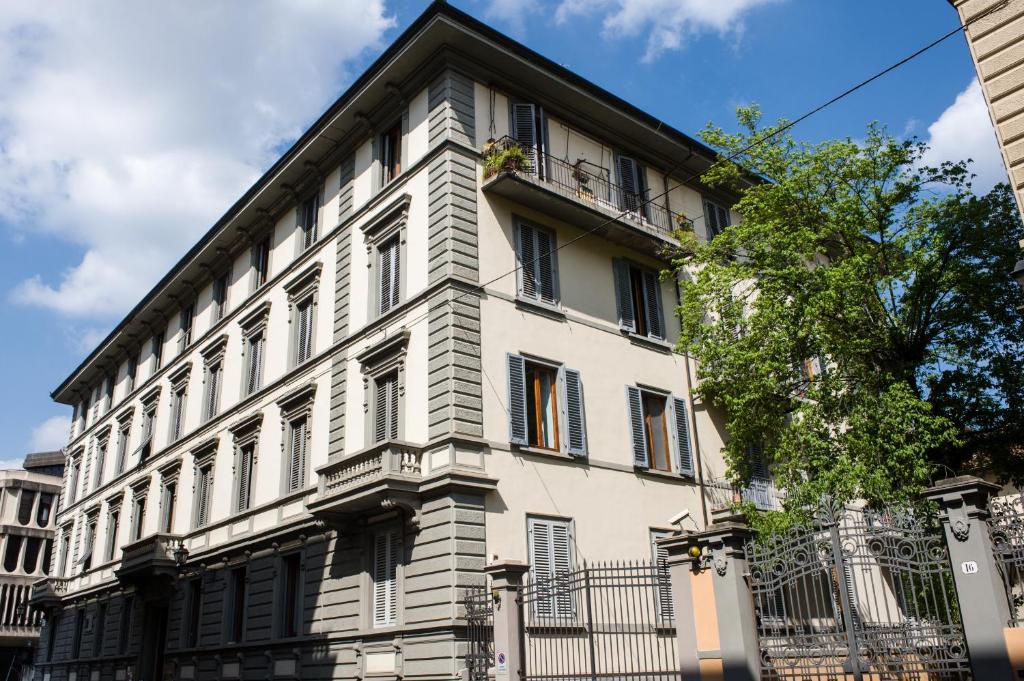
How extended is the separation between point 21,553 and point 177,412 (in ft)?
106

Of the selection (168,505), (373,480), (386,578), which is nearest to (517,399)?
(373,480)

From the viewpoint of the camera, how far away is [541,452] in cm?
1847

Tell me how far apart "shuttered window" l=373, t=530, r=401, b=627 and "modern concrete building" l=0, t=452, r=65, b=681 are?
141 feet

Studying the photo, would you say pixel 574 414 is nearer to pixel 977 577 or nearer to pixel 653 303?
pixel 653 303

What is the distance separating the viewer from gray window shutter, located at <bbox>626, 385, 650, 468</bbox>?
67.1 feet

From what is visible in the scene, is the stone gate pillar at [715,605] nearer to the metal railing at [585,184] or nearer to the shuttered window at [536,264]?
the shuttered window at [536,264]

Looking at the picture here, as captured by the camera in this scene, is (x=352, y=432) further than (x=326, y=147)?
No

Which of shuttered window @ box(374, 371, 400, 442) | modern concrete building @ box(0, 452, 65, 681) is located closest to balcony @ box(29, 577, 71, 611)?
modern concrete building @ box(0, 452, 65, 681)

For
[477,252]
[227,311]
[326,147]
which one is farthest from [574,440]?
[227,311]

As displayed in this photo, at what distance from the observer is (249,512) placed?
23.3m

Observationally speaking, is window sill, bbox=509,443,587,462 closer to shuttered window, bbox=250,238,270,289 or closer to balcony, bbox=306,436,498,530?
balcony, bbox=306,436,498,530

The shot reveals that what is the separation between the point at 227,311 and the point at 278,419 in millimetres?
6790

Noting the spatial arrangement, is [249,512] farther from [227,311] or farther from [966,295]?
[966,295]

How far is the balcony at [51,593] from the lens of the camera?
35.7m
